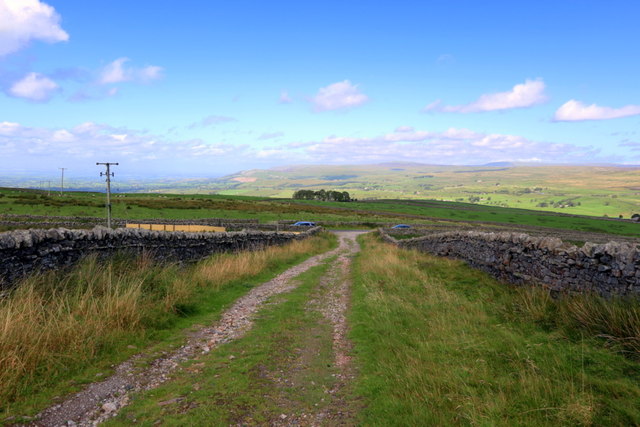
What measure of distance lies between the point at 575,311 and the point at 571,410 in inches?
145

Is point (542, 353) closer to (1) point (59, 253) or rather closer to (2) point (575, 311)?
(2) point (575, 311)

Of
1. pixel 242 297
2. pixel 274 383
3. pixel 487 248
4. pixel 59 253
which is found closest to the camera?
pixel 274 383

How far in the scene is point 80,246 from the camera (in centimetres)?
953

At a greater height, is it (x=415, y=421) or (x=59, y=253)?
(x=59, y=253)

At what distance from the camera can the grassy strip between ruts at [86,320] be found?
5.05 m

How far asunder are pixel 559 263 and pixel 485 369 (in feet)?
17.5

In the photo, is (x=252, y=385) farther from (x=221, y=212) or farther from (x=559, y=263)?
(x=221, y=212)

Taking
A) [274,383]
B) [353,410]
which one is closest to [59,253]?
[274,383]

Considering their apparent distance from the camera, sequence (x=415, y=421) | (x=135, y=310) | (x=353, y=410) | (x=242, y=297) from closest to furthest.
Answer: (x=415, y=421), (x=353, y=410), (x=135, y=310), (x=242, y=297)

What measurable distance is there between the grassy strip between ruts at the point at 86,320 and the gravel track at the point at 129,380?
24 cm

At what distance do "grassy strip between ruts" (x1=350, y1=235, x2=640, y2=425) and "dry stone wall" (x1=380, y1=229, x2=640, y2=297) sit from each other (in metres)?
1.23

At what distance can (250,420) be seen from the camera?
455 centimetres

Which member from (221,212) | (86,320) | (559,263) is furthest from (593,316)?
(221,212)

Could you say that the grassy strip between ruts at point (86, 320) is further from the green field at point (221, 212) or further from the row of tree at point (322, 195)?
the row of tree at point (322, 195)
